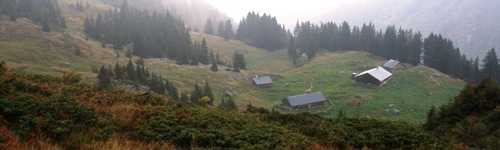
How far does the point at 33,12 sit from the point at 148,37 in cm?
4498

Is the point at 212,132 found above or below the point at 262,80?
above

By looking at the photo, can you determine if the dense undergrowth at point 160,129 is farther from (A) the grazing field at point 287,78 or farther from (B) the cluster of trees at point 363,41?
(B) the cluster of trees at point 363,41

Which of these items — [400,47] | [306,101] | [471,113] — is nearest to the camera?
[471,113]

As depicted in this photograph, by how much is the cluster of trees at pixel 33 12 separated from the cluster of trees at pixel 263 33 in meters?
83.0

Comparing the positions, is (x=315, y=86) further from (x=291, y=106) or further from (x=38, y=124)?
(x=38, y=124)

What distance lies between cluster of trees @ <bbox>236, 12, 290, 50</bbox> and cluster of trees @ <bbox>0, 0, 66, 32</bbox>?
8300cm

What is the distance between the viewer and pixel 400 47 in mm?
127750

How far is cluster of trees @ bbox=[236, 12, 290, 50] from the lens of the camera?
6742 inches

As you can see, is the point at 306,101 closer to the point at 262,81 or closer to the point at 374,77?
the point at 262,81

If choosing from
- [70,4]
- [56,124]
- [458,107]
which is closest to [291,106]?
[458,107]

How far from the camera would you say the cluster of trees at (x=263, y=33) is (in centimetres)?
17125

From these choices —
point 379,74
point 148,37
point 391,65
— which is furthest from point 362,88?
point 148,37

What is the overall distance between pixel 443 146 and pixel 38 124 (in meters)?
13.6

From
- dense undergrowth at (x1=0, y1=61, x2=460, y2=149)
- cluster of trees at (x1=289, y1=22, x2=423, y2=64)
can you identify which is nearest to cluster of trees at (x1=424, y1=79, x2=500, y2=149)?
dense undergrowth at (x1=0, y1=61, x2=460, y2=149)
